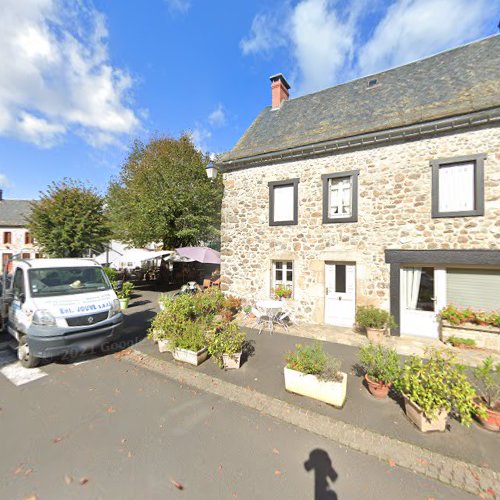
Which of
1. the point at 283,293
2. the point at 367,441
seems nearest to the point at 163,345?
the point at 283,293

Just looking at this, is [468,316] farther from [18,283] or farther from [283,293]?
[18,283]

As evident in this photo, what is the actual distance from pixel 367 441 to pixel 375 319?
14.1 feet

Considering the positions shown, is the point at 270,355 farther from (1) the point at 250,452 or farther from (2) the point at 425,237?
(2) the point at 425,237

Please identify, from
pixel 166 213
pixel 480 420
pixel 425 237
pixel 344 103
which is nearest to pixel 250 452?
pixel 480 420

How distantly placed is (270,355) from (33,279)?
5742 mm

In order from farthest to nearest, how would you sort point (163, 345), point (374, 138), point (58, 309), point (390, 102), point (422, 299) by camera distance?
point (390, 102) < point (374, 138) < point (422, 299) < point (163, 345) < point (58, 309)

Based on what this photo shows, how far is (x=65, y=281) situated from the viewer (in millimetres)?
6059

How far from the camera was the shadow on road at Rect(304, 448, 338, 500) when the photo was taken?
2629 millimetres

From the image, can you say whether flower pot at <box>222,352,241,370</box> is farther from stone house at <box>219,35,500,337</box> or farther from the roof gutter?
the roof gutter

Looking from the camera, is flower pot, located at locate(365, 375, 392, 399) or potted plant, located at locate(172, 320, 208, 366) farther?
potted plant, located at locate(172, 320, 208, 366)

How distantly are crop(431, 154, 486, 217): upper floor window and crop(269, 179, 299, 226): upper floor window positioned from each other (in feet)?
13.0

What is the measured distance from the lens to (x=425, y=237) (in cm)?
715

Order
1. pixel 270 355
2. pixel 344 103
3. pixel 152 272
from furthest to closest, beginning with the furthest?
pixel 152 272, pixel 344 103, pixel 270 355

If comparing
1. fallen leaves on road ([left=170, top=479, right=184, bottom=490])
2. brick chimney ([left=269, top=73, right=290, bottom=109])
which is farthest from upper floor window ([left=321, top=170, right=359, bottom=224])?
fallen leaves on road ([left=170, top=479, right=184, bottom=490])
